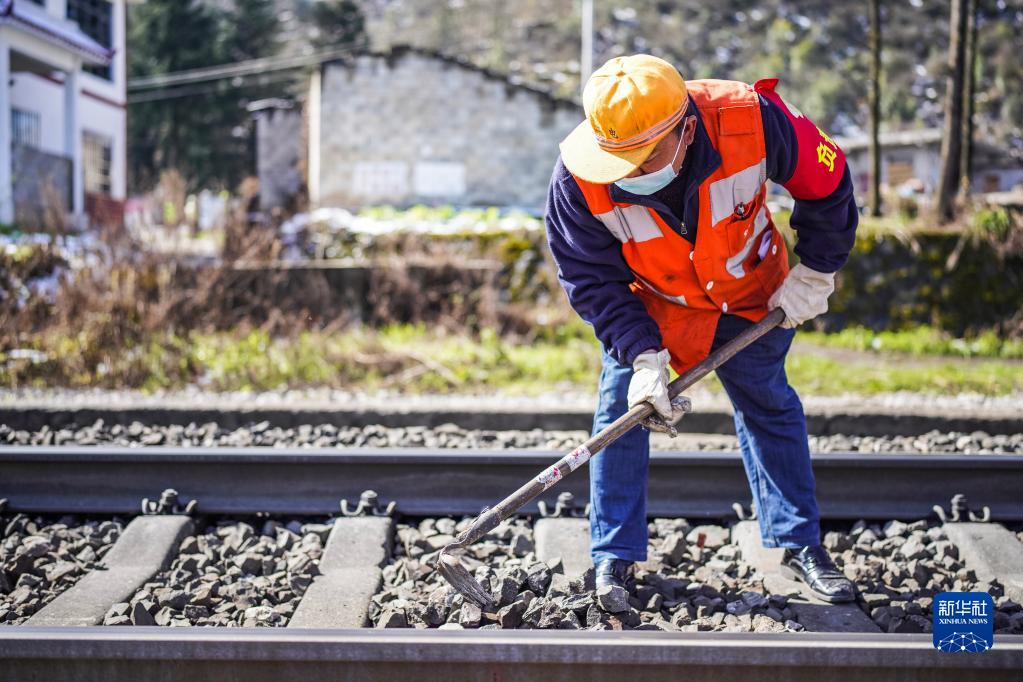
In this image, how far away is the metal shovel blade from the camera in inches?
117

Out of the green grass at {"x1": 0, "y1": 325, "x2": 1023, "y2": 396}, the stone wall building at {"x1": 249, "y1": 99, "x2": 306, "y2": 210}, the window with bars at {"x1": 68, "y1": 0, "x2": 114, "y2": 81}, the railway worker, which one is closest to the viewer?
the railway worker

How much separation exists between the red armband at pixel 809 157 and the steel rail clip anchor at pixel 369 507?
2017mm

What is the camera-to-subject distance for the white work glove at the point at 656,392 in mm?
3064

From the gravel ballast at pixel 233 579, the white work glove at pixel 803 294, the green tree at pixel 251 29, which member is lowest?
the gravel ballast at pixel 233 579

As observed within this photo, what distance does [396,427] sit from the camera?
205 inches

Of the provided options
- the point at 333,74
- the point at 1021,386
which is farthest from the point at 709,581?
the point at 333,74

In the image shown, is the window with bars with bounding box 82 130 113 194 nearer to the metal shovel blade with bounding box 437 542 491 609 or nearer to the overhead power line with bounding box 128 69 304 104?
the metal shovel blade with bounding box 437 542 491 609

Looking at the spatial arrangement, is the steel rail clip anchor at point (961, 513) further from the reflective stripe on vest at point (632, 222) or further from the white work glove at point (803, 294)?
the reflective stripe on vest at point (632, 222)

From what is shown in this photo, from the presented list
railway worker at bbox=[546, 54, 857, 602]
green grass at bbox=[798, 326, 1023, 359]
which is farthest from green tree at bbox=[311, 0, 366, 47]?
railway worker at bbox=[546, 54, 857, 602]

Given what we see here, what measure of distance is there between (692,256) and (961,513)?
171cm

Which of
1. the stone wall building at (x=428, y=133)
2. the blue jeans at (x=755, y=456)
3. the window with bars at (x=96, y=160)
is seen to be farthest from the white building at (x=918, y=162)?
the blue jeans at (x=755, y=456)

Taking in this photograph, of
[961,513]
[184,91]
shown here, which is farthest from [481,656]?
[184,91]

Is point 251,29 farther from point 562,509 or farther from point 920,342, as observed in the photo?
point 562,509

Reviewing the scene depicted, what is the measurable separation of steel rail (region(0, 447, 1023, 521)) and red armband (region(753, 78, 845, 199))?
136 cm
